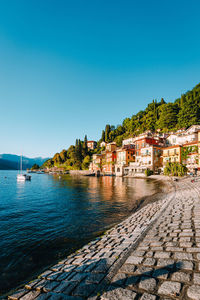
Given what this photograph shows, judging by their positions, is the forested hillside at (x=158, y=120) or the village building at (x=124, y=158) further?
the village building at (x=124, y=158)

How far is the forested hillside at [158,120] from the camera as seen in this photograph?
68062 millimetres

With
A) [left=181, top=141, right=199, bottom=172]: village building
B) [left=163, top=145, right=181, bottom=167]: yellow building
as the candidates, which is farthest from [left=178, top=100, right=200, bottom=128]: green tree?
[left=181, top=141, right=199, bottom=172]: village building

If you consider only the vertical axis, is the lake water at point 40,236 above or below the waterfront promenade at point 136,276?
below

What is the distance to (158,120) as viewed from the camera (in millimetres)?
89125

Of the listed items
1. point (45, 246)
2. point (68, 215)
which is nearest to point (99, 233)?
point (45, 246)

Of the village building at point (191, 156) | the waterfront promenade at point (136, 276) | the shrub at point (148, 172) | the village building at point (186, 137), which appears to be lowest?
the shrub at point (148, 172)

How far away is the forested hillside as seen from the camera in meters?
68.1

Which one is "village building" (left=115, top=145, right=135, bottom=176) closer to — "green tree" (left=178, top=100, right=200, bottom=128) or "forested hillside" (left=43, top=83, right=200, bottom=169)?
"forested hillside" (left=43, top=83, right=200, bottom=169)

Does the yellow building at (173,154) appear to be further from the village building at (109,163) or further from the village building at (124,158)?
the village building at (109,163)

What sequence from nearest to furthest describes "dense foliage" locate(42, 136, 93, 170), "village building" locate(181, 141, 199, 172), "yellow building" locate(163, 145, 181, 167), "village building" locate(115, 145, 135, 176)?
"village building" locate(181, 141, 199, 172), "yellow building" locate(163, 145, 181, 167), "village building" locate(115, 145, 135, 176), "dense foliage" locate(42, 136, 93, 170)

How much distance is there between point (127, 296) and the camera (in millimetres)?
3266

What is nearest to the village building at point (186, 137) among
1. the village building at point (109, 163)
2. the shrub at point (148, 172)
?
the shrub at point (148, 172)

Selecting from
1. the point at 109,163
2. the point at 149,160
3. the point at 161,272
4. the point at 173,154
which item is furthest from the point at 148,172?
→ the point at 161,272

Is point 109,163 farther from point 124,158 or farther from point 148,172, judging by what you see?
point 148,172
